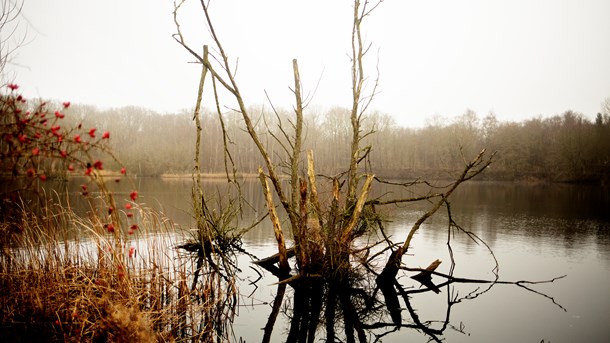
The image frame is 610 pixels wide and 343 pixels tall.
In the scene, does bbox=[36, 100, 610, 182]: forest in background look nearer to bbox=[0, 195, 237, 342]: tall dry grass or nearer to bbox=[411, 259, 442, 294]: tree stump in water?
bbox=[411, 259, 442, 294]: tree stump in water

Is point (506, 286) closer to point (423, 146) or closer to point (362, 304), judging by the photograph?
point (362, 304)

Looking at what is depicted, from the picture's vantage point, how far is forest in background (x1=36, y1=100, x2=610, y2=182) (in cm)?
4503

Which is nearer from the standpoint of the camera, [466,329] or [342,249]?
[466,329]

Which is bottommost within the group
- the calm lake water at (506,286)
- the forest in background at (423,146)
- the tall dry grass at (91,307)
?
the calm lake water at (506,286)

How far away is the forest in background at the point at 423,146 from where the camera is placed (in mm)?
45031

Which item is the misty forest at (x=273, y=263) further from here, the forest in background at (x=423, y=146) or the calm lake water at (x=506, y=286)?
the forest in background at (x=423, y=146)

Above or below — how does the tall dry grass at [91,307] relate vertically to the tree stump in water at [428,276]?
above

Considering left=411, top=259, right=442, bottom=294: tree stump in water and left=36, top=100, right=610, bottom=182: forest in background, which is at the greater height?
left=36, top=100, right=610, bottom=182: forest in background

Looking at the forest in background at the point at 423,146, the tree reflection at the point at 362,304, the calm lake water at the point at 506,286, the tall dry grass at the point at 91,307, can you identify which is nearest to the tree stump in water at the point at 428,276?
the tree reflection at the point at 362,304

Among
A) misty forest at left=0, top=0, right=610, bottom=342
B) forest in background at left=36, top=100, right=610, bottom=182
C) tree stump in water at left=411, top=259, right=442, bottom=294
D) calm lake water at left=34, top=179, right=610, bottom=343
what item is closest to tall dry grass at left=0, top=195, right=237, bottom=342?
misty forest at left=0, top=0, right=610, bottom=342

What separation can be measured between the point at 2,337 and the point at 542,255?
38.6ft

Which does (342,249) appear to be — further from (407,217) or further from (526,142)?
(526,142)

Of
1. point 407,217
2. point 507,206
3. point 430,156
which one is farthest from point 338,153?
point 407,217

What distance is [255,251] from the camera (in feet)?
33.7
